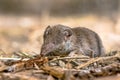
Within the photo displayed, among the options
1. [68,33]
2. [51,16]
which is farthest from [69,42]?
[51,16]

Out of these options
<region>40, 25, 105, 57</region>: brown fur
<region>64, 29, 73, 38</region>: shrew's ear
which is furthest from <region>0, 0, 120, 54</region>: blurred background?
<region>64, 29, 73, 38</region>: shrew's ear

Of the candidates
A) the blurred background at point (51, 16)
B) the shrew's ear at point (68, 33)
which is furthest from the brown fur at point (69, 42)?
the blurred background at point (51, 16)

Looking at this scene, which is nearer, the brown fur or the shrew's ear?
the brown fur

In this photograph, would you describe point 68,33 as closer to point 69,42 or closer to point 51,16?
point 69,42

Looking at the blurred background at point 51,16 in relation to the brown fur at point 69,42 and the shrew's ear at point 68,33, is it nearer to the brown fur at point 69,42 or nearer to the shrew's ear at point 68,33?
the brown fur at point 69,42

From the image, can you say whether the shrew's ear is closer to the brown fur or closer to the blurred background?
the brown fur

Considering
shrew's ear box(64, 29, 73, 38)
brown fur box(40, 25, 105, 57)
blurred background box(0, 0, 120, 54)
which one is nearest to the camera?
brown fur box(40, 25, 105, 57)

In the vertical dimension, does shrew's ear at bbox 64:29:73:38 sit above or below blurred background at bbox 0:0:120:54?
below

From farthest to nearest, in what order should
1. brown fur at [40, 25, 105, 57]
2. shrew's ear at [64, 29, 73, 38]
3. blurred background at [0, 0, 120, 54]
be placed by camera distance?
blurred background at [0, 0, 120, 54]
shrew's ear at [64, 29, 73, 38]
brown fur at [40, 25, 105, 57]
